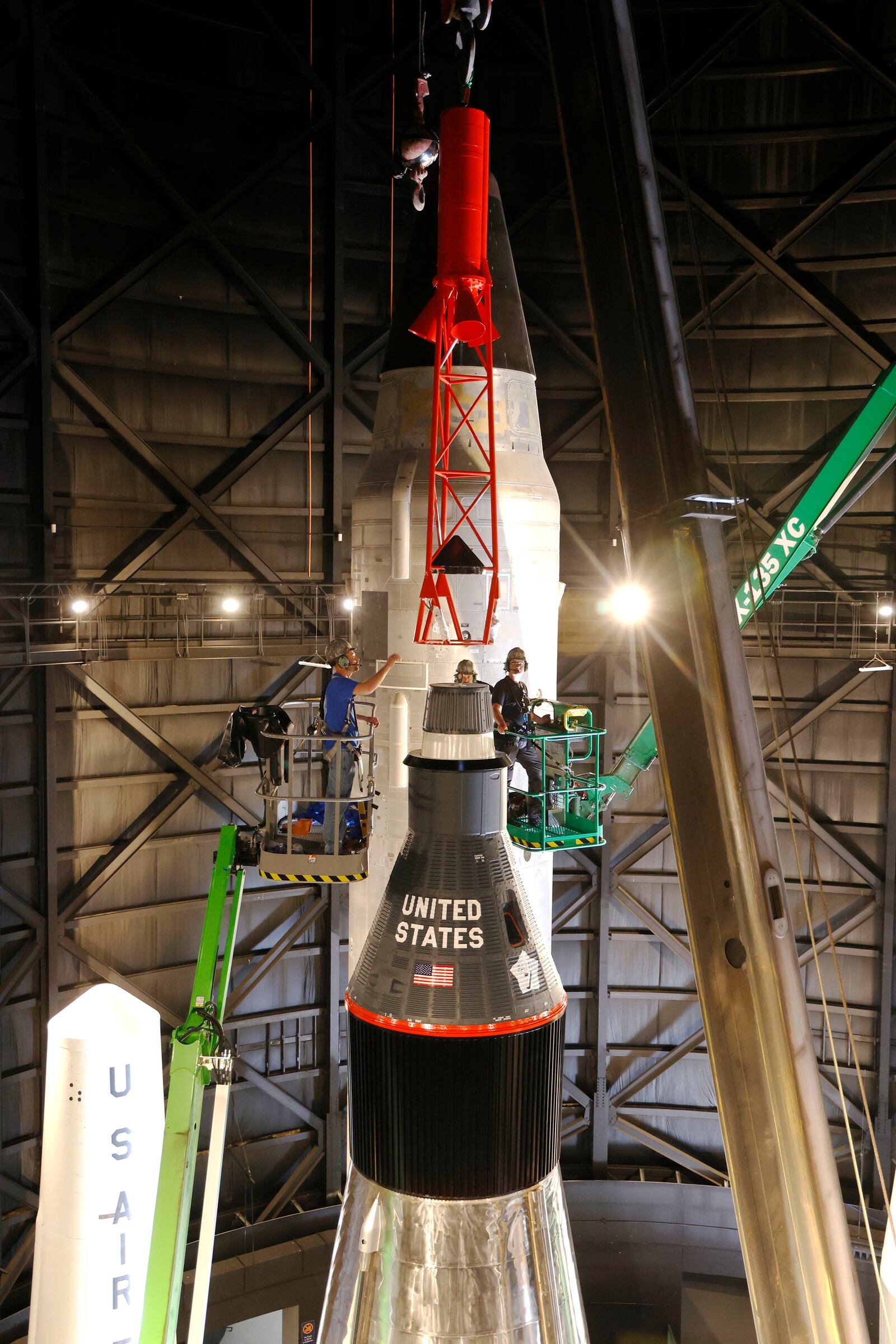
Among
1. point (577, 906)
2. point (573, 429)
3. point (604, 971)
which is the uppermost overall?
point (573, 429)

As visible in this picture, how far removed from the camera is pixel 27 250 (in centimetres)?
1688

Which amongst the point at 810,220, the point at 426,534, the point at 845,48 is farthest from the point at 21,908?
the point at 845,48

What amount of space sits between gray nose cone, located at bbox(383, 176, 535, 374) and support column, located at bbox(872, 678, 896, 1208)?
12.0m

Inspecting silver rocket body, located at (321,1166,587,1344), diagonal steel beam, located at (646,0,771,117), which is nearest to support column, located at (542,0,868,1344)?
silver rocket body, located at (321,1166,587,1344)

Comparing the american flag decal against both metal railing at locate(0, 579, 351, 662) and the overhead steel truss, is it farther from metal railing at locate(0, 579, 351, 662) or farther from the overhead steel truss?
the overhead steel truss

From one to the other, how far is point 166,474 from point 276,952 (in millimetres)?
9280

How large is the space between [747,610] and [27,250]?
13.2 metres

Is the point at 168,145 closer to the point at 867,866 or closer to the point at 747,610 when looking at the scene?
→ the point at 747,610

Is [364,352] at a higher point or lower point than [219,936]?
higher

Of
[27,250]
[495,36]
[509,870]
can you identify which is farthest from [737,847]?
[495,36]

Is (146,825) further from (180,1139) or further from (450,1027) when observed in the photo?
(450,1027)

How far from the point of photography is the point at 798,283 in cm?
1942

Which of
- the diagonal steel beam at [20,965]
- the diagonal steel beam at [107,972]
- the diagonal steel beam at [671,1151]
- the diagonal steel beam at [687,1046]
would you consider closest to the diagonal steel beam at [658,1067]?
the diagonal steel beam at [687,1046]

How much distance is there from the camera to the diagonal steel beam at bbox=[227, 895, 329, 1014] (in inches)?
763
